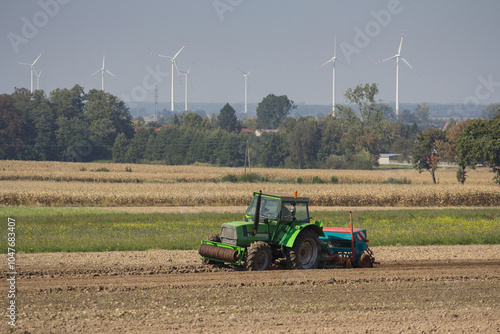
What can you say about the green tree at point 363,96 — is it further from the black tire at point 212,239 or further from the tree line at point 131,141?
the black tire at point 212,239

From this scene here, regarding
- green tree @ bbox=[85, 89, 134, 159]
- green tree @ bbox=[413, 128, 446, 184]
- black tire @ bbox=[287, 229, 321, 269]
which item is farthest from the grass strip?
green tree @ bbox=[85, 89, 134, 159]

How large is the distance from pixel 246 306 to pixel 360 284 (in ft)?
12.3

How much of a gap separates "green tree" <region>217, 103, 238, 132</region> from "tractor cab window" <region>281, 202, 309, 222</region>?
136 meters

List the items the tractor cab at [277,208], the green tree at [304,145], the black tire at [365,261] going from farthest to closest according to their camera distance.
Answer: the green tree at [304,145]
the black tire at [365,261]
the tractor cab at [277,208]

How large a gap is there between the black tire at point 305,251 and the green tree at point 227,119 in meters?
136

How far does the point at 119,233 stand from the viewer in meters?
22.9

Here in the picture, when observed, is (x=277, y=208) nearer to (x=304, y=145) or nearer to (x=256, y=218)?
(x=256, y=218)

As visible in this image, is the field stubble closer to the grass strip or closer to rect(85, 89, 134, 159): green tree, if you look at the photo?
the grass strip

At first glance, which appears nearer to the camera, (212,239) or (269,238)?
(269,238)

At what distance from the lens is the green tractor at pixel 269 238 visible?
46.4 feet

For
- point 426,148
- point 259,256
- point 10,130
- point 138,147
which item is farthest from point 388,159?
point 259,256

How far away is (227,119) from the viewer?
15238 centimetres

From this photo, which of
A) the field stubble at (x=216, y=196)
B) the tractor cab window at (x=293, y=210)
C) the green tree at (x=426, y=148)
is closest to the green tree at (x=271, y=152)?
the green tree at (x=426, y=148)

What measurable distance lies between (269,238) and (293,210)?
3.31 feet
